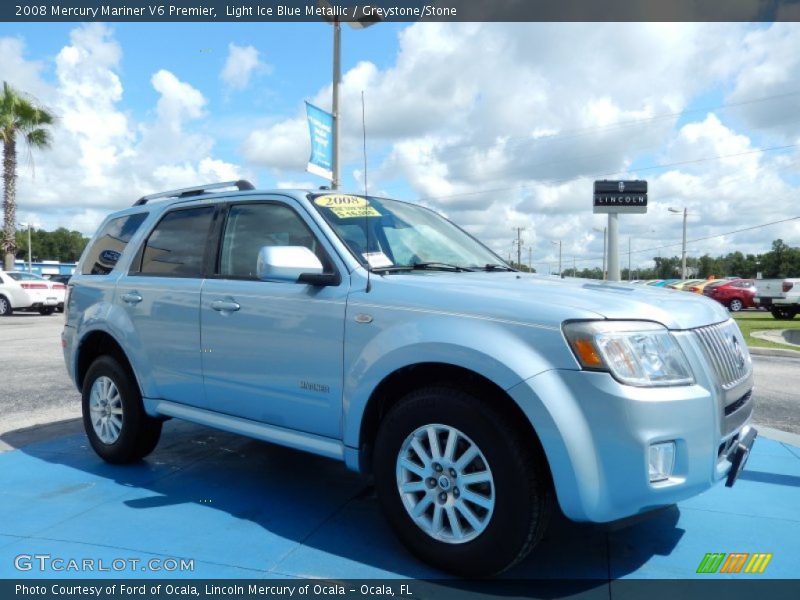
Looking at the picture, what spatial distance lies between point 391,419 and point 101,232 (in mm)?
3355

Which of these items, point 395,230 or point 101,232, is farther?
point 101,232

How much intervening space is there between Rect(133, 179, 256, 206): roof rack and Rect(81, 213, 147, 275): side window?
187mm

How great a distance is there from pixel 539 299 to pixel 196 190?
284 cm

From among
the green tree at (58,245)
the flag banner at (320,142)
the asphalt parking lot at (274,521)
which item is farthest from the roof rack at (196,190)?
the green tree at (58,245)

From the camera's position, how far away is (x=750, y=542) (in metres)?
3.39

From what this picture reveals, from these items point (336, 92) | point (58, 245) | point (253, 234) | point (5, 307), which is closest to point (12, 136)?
point (5, 307)

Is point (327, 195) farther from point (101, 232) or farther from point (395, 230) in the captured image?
point (101, 232)

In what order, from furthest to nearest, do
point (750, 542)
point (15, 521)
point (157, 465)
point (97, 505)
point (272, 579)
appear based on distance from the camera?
point (157, 465)
point (97, 505)
point (15, 521)
point (750, 542)
point (272, 579)

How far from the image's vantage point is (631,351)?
266 cm

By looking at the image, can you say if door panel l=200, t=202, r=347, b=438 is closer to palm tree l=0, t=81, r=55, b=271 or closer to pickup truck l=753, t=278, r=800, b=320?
pickup truck l=753, t=278, r=800, b=320

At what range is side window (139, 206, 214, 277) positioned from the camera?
14.1ft

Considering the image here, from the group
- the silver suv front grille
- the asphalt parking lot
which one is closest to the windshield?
the silver suv front grille

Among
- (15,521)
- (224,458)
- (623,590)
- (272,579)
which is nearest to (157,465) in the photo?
(224,458)

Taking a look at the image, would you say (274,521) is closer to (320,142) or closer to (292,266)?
(292,266)
